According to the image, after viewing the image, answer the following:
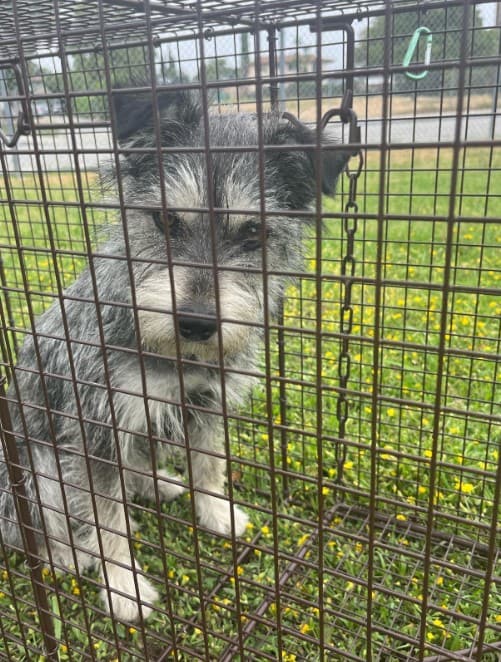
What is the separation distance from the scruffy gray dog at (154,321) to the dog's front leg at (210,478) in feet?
0.04

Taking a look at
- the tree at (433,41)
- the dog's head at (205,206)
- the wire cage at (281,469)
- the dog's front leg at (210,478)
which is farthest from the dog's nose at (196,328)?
the dog's front leg at (210,478)

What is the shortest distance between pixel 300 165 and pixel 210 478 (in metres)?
1.71

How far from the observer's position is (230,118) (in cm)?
239

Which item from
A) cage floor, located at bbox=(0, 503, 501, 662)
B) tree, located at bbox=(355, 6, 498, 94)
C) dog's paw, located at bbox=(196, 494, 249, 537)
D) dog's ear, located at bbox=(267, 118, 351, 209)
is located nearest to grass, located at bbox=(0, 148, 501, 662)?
cage floor, located at bbox=(0, 503, 501, 662)

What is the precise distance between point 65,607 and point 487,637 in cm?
181

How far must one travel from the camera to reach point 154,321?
1858mm

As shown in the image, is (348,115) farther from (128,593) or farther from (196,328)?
(128,593)

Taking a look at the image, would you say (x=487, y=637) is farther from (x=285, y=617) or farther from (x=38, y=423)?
(x=38, y=423)

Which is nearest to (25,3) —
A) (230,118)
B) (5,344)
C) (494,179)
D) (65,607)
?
(230,118)

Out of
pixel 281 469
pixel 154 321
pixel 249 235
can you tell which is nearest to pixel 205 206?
pixel 249 235

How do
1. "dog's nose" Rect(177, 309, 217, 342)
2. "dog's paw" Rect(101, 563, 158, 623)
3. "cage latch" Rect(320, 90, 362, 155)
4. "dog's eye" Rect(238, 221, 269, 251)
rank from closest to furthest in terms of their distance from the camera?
"cage latch" Rect(320, 90, 362, 155) → "dog's nose" Rect(177, 309, 217, 342) → "dog's eye" Rect(238, 221, 269, 251) → "dog's paw" Rect(101, 563, 158, 623)

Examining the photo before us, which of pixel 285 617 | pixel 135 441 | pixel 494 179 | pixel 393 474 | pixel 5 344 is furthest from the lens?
pixel 494 179

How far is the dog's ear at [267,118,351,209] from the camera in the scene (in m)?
1.90

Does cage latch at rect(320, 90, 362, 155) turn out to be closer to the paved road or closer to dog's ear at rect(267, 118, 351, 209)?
the paved road
